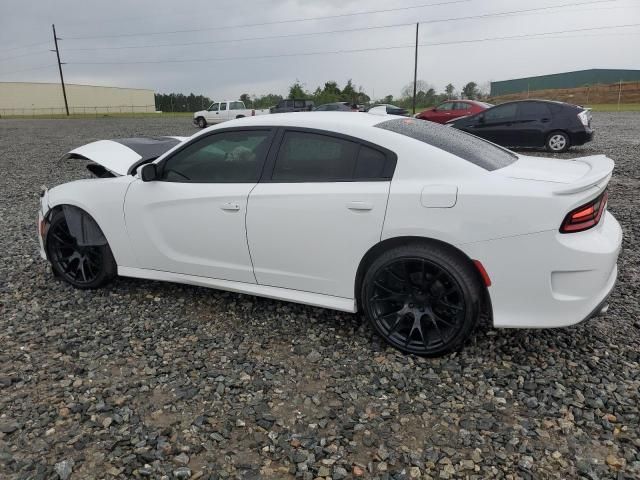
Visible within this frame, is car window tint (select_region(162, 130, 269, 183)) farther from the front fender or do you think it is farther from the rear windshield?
the rear windshield

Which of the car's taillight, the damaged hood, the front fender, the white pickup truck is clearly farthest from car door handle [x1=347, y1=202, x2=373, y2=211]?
the white pickup truck

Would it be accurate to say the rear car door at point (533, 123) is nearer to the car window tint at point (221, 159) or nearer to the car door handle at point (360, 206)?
the car window tint at point (221, 159)

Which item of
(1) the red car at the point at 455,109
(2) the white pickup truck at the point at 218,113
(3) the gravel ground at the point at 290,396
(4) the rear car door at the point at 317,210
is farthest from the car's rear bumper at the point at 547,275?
(2) the white pickup truck at the point at 218,113

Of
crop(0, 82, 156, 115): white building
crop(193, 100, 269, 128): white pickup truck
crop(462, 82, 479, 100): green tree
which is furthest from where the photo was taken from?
crop(0, 82, 156, 115): white building

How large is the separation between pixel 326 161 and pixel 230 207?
2.45 ft

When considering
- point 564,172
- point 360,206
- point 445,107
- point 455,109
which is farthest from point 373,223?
point 445,107

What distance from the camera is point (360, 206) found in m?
2.98

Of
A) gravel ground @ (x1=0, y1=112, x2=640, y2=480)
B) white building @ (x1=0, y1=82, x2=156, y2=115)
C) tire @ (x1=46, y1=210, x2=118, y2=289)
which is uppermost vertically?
white building @ (x1=0, y1=82, x2=156, y2=115)

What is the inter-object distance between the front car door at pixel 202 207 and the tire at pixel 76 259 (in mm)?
423

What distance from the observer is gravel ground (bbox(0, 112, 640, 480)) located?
2250 mm

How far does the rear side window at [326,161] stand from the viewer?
304 cm

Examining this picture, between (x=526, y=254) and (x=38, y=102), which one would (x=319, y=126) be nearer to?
(x=526, y=254)

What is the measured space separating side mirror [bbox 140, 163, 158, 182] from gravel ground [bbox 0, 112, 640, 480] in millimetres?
1025

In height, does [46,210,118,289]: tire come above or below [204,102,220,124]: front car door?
below
